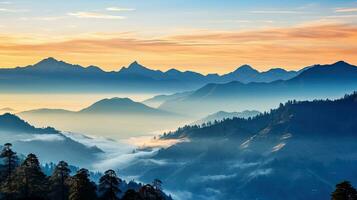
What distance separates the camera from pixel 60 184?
7347 inches

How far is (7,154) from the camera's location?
638 feet

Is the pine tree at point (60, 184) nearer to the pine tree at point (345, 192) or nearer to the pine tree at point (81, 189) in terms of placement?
the pine tree at point (81, 189)

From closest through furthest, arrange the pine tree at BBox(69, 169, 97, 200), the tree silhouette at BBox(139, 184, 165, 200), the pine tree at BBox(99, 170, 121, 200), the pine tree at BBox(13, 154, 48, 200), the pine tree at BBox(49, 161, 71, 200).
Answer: the tree silhouette at BBox(139, 184, 165, 200), the pine tree at BBox(99, 170, 121, 200), the pine tree at BBox(69, 169, 97, 200), the pine tree at BBox(13, 154, 48, 200), the pine tree at BBox(49, 161, 71, 200)

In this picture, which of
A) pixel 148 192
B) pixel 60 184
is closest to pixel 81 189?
pixel 148 192

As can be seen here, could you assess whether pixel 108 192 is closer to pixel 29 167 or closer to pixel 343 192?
pixel 29 167

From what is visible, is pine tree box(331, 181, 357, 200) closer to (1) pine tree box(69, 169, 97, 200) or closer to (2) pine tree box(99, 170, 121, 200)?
(2) pine tree box(99, 170, 121, 200)

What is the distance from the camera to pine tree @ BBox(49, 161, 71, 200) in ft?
609

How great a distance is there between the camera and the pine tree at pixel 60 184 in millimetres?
185500

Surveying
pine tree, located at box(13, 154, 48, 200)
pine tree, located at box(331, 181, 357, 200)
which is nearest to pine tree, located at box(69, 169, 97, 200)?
pine tree, located at box(13, 154, 48, 200)

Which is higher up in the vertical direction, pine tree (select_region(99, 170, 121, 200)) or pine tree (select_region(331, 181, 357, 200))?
pine tree (select_region(99, 170, 121, 200))

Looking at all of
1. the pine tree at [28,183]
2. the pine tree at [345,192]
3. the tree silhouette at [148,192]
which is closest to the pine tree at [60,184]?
the pine tree at [28,183]

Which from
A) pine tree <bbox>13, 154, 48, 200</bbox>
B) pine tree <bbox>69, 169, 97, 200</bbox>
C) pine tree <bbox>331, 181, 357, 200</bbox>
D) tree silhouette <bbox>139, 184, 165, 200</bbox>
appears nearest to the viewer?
tree silhouette <bbox>139, 184, 165, 200</bbox>

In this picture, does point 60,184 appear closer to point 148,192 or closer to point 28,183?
point 28,183

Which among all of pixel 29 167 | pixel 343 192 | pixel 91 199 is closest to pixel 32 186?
pixel 29 167
